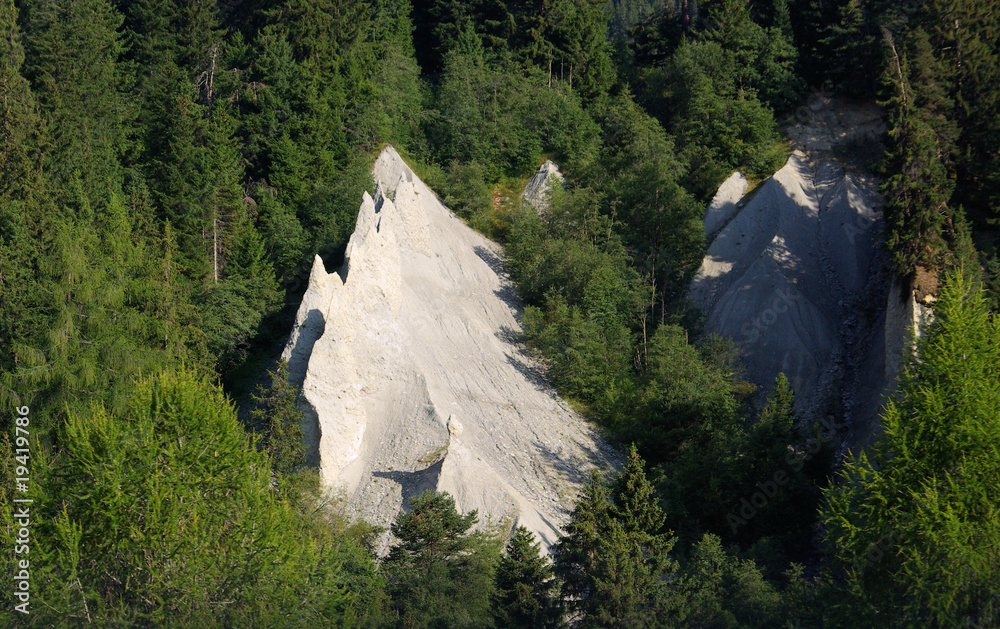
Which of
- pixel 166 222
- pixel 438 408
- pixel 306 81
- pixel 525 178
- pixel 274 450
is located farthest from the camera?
pixel 525 178

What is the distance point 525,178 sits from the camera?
4625 centimetres

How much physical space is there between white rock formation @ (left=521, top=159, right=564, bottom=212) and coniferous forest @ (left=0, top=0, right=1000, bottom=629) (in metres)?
1.08

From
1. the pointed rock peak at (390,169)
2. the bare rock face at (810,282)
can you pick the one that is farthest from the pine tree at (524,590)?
the pointed rock peak at (390,169)

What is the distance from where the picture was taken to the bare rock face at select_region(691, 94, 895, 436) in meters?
36.3

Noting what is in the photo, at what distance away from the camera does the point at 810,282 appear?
131ft

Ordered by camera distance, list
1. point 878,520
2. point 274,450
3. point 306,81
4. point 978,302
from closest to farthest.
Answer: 1. point 878,520
2. point 978,302
3. point 274,450
4. point 306,81

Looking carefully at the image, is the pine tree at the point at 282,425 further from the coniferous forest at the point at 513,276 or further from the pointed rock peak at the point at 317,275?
the pointed rock peak at the point at 317,275

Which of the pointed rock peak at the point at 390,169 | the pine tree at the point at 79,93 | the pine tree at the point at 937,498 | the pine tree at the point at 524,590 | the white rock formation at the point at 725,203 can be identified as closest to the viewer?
the pine tree at the point at 937,498

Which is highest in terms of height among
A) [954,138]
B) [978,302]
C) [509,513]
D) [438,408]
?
[954,138]

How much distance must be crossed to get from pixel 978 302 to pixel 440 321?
61.6 feet

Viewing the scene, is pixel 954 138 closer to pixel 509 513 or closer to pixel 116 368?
pixel 509 513

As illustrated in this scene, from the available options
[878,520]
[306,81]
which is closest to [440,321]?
[306,81]

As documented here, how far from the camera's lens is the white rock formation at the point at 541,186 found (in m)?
43.0

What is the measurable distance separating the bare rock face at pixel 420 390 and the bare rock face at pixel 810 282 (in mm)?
9646
